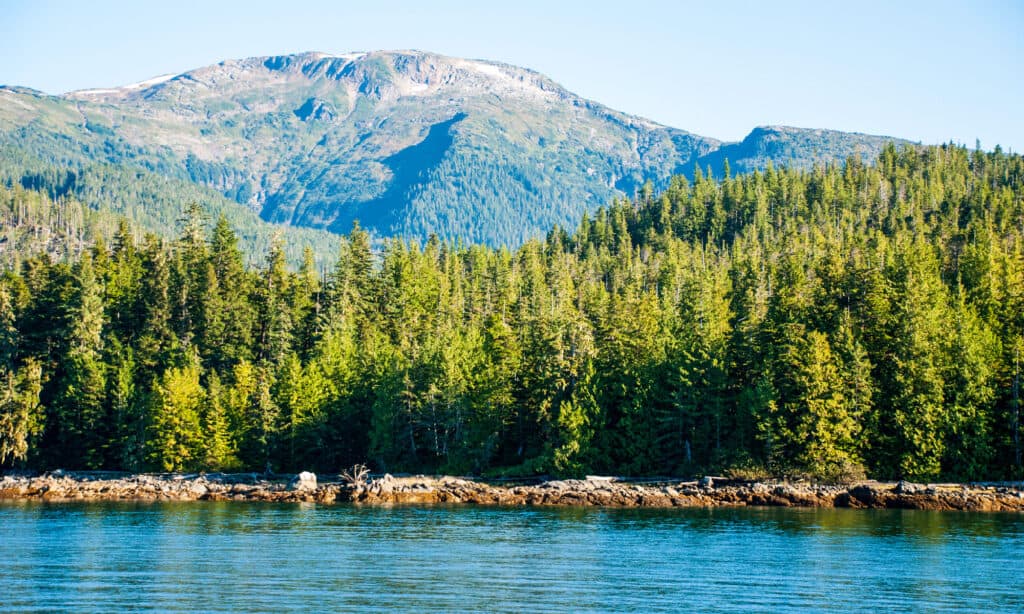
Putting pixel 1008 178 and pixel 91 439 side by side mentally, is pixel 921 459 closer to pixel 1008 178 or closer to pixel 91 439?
pixel 91 439

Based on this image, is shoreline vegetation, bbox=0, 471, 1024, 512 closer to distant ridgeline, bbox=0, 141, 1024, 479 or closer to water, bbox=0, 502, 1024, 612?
distant ridgeline, bbox=0, 141, 1024, 479

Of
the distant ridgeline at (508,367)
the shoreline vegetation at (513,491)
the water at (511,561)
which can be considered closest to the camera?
the water at (511,561)

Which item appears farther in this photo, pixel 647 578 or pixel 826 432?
pixel 826 432

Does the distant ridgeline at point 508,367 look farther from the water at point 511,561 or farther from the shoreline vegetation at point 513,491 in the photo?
the water at point 511,561

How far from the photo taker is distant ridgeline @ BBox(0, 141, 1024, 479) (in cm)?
8369

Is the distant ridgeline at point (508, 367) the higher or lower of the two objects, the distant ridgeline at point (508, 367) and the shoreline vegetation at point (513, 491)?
the higher

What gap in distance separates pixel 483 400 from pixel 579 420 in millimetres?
11371

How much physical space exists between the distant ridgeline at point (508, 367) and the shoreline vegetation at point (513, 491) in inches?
115

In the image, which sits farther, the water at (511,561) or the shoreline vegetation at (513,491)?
the shoreline vegetation at (513,491)

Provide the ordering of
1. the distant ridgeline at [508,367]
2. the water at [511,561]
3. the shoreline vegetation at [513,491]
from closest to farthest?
the water at [511,561] < the shoreline vegetation at [513,491] < the distant ridgeline at [508,367]

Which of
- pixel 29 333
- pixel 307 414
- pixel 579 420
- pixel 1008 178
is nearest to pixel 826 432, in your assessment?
pixel 579 420

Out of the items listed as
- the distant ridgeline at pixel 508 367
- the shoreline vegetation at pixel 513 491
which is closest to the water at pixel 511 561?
the shoreline vegetation at pixel 513 491

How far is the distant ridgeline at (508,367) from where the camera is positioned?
8369cm

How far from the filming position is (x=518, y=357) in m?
100
